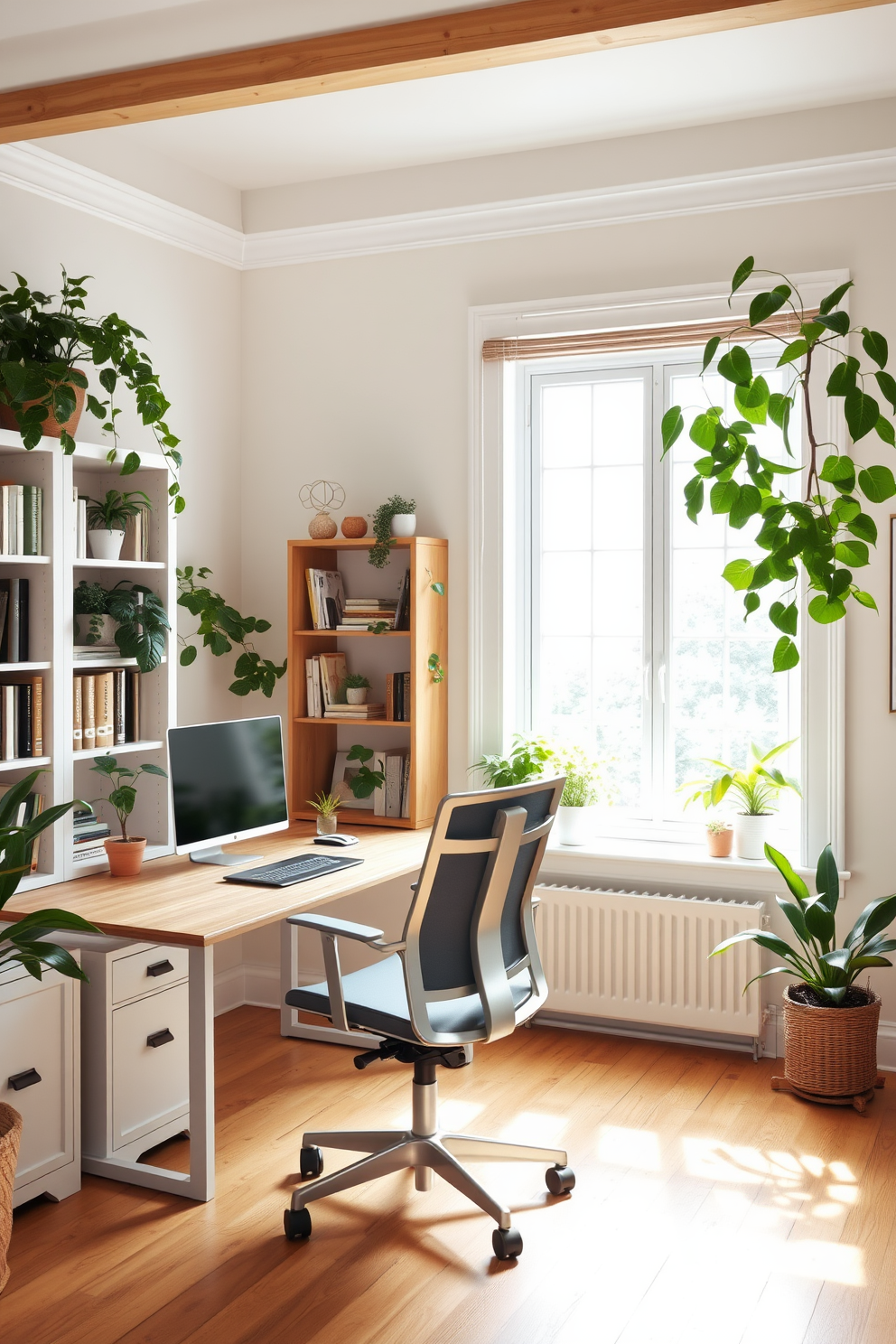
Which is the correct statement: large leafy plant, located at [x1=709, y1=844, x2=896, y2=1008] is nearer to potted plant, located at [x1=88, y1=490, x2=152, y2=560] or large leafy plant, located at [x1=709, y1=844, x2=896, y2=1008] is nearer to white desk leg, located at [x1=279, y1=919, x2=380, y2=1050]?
white desk leg, located at [x1=279, y1=919, x2=380, y2=1050]

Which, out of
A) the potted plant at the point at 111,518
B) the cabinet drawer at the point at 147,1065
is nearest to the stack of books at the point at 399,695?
the potted plant at the point at 111,518

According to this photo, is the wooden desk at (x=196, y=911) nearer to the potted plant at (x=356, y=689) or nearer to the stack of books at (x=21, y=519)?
the potted plant at (x=356, y=689)

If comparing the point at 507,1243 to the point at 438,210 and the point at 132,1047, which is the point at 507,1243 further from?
the point at 438,210

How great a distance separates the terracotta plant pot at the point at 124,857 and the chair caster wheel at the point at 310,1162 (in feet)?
3.07

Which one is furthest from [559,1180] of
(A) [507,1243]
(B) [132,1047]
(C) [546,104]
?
(C) [546,104]

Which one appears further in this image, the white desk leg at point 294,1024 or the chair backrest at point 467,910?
the white desk leg at point 294,1024

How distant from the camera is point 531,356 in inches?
168

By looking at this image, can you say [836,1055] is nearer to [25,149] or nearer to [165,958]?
[165,958]

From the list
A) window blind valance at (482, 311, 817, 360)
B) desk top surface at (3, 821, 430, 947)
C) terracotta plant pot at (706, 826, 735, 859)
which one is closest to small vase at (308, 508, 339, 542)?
window blind valance at (482, 311, 817, 360)

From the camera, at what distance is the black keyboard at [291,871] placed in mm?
3330

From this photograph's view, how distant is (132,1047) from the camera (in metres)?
3.18

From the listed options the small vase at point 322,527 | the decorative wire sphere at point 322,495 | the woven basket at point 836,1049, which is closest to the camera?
the woven basket at point 836,1049

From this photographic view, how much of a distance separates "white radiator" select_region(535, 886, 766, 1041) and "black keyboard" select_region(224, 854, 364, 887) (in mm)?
951

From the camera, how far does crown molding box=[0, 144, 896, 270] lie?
3.78m
